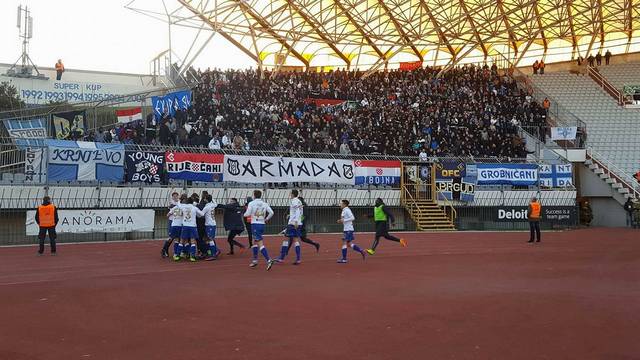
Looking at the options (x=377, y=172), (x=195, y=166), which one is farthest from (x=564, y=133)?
(x=195, y=166)

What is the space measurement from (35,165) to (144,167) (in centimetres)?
407

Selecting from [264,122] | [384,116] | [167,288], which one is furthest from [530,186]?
[167,288]

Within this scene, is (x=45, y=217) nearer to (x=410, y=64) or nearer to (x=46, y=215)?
(x=46, y=215)

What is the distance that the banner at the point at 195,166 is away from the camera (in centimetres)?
2561

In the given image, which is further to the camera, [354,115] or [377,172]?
[354,115]

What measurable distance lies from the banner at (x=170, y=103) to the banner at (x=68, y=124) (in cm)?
356

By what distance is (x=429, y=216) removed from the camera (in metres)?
31.4

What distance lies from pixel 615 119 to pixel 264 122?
1010 inches

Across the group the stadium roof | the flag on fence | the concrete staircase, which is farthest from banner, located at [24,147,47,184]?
the stadium roof

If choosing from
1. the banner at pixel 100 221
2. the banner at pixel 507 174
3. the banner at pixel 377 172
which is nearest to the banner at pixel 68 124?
the banner at pixel 100 221

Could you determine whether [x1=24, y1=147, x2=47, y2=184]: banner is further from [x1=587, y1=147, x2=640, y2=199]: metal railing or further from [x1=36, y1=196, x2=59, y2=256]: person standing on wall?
[x1=587, y1=147, x2=640, y2=199]: metal railing

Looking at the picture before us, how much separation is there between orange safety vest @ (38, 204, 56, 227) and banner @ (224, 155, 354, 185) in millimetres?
9191

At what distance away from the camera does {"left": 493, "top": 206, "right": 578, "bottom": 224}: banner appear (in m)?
32.5

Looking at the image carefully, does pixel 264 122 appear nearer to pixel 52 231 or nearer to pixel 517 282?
pixel 52 231
